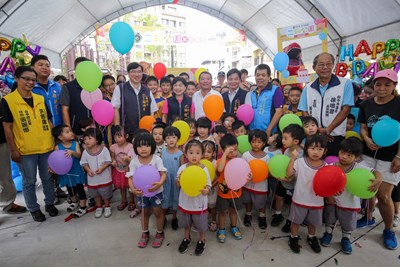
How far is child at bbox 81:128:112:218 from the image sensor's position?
2.67m

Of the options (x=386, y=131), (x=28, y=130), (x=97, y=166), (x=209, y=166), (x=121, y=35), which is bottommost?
(x=97, y=166)

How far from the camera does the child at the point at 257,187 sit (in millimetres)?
2281

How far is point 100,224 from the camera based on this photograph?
2604mm

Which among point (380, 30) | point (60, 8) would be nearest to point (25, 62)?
point (60, 8)

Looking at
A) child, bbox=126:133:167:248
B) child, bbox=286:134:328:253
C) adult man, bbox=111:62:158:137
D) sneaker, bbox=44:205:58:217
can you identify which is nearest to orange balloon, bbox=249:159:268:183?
child, bbox=286:134:328:253

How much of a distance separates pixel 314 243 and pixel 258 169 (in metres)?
0.84

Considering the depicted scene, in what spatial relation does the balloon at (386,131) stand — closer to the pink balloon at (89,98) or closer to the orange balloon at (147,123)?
the orange balloon at (147,123)

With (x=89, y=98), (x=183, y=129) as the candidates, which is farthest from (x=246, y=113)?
(x=89, y=98)

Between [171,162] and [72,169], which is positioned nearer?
[171,162]

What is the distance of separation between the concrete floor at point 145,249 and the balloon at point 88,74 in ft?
5.15

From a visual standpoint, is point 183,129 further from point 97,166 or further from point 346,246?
point 346,246

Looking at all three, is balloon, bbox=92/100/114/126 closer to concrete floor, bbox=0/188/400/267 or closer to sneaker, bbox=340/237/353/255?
concrete floor, bbox=0/188/400/267

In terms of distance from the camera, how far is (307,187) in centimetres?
205

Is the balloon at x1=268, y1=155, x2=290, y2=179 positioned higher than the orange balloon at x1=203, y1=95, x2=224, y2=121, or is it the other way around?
the orange balloon at x1=203, y1=95, x2=224, y2=121
